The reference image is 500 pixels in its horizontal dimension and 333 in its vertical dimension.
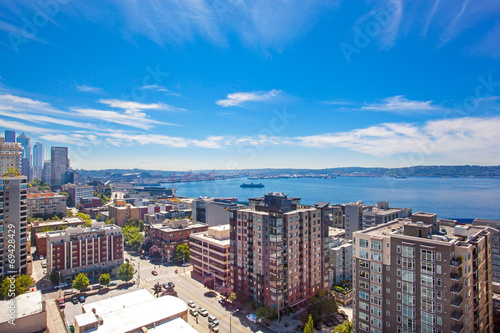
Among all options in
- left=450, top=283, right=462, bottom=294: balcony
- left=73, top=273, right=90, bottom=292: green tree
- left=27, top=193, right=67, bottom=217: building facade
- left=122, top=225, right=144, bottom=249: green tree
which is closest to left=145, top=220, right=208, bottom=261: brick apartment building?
left=122, top=225, right=144, bottom=249: green tree

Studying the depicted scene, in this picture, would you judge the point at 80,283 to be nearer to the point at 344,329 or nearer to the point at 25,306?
the point at 25,306

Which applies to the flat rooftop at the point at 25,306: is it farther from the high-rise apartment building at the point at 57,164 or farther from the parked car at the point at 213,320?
the high-rise apartment building at the point at 57,164

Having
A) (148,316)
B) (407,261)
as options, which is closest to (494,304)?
(407,261)

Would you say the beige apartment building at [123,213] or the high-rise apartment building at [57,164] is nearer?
the beige apartment building at [123,213]

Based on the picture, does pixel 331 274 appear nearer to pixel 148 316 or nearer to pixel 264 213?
pixel 264 213

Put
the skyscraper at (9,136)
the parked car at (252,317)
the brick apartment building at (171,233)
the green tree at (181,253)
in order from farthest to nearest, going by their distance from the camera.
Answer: the skyscraper at (9,136) → the brick apartment building at (171,233) → the green tree at (181,253) → the parked car at (252,317)

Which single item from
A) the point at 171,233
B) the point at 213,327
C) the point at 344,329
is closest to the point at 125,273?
the point at 171,233

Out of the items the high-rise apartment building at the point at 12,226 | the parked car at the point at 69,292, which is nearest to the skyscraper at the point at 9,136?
the high-rise apartment building at the point at 12,226
